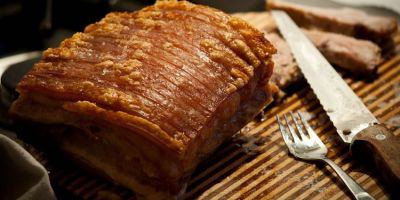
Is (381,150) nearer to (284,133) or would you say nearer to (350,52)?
(284,133)

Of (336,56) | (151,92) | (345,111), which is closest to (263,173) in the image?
(345,111)

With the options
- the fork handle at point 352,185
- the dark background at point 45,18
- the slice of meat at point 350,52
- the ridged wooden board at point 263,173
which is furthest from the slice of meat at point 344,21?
the fork handle at point 352,185

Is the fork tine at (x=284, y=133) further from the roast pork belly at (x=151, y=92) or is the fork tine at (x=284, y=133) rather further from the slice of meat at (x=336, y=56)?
the slice of meat at (x=336, y=56)

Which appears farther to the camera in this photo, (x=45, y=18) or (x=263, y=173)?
(x=45, y=18)

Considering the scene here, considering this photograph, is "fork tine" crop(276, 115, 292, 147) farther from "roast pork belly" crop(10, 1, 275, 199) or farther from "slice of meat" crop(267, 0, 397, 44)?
"slice of meat" crop(267, 0, 397, 44)

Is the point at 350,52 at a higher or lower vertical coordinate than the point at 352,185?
higher
